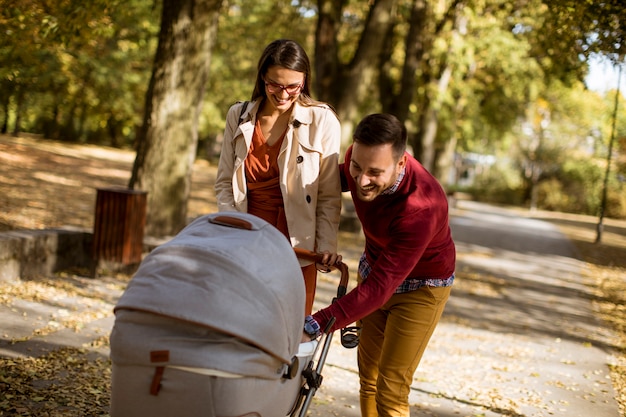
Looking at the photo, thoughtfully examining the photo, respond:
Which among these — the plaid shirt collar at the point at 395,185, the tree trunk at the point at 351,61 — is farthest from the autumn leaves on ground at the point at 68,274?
the tree trunk at the point at 351,61

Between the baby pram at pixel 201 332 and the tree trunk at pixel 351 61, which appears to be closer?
the baby pram at pixel 201 332

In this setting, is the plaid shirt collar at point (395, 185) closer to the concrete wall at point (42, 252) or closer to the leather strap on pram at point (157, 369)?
the leather strap on pram at point (157, 369)

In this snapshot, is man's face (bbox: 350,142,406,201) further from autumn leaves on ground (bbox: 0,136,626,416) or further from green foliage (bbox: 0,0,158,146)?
green foliage (bbox: 0,0,158,146)

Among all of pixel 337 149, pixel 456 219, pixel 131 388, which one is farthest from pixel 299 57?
pixel 456 219

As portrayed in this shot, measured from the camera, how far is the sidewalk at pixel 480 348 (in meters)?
6.07

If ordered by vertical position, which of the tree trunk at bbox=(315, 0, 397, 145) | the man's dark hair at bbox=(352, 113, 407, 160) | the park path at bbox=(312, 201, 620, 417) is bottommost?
the park path at bbox=(312, 201, 620, 417)

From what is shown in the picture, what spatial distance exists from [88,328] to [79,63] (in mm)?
28222

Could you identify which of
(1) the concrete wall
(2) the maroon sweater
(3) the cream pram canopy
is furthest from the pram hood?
(1) the concrete wall

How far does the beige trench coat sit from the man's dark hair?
696mm

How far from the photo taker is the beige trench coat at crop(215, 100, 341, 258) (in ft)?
13.1

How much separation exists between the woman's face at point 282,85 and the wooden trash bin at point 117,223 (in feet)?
18.2

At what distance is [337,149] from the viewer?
4.12 meters

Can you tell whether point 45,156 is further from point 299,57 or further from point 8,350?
point 299,57

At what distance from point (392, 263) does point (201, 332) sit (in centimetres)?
104
